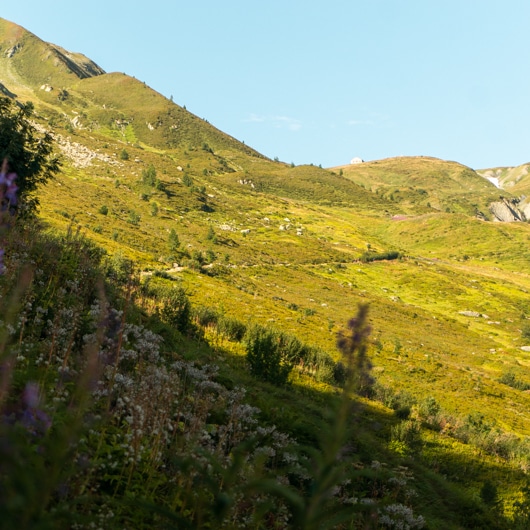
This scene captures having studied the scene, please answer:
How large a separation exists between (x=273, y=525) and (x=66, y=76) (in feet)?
728

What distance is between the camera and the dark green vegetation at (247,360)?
3250mm

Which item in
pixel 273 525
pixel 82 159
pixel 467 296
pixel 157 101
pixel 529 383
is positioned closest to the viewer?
pixel 273 525

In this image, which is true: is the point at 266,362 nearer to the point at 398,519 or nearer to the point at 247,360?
the point at 247,360

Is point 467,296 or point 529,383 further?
point 467,296

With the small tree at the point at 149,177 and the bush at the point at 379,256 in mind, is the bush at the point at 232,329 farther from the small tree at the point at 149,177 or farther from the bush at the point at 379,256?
the bush at the point at 379,256

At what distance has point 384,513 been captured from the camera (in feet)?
22.3

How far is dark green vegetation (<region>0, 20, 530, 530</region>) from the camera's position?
325cm

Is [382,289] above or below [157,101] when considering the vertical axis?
below

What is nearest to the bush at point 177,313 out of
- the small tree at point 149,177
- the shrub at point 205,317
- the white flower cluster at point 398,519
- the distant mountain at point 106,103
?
the shrub at point 205,317

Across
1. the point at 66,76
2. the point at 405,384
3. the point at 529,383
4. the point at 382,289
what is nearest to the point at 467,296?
the point at 382,289

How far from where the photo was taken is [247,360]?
45.7ft

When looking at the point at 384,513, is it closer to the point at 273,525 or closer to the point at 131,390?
the point at 273,525

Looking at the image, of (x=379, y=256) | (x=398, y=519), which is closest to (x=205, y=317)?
(x=398, y=519)

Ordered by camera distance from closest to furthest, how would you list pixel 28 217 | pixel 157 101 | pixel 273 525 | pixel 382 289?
pixel 273 525 < pixel 28 217 < pixel 382 289 < pixel 157 101
